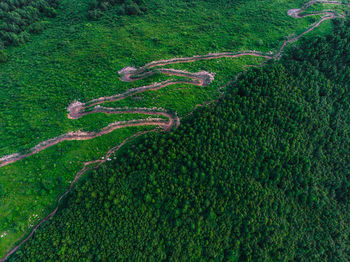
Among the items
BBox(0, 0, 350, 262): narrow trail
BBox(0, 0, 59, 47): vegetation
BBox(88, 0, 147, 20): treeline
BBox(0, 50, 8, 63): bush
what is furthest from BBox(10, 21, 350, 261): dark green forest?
BBox(0, 0, 59, 47): vegetation

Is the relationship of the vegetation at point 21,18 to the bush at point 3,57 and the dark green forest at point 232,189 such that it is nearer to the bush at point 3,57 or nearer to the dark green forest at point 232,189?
the bush at point 3,57

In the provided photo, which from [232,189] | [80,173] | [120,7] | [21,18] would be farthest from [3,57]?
[232,189]

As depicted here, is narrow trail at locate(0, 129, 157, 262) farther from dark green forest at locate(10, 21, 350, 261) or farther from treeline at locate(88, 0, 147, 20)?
treeline at locate(88, 0, 147, 20)

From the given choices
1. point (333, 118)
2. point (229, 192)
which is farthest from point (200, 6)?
point (229, 192)

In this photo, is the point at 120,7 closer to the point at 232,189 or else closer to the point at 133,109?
the point at 133,109

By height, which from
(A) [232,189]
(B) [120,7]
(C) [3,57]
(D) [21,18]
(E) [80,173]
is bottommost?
(A) [232,189]

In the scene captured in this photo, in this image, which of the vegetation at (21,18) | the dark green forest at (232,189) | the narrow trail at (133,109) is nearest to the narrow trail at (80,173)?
the narrow trail at (133,109)

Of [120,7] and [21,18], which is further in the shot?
[120,7]
